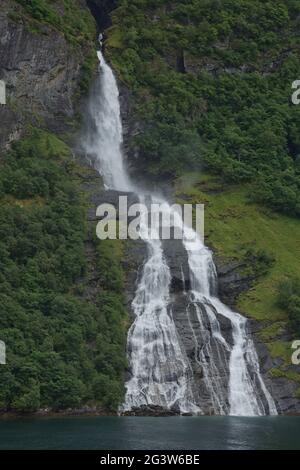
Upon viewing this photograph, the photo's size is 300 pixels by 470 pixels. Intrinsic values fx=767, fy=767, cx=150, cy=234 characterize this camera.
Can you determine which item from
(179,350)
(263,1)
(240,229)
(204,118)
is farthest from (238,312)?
(263,1)

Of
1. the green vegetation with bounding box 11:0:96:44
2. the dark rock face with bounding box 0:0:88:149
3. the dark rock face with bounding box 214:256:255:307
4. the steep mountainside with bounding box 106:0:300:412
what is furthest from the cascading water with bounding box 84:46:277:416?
the green vegetation with bounding box 11:0:96:44

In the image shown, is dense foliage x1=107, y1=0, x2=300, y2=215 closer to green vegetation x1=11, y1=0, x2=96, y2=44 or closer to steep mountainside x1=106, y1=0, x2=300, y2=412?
steep mountainside x1=106, y1=0, x2=300, y2=412

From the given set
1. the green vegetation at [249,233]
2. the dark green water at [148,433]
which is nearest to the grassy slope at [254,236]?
the green vegetation at [249,233]

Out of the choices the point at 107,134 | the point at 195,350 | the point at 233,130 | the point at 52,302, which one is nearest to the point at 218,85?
the point at 233,130

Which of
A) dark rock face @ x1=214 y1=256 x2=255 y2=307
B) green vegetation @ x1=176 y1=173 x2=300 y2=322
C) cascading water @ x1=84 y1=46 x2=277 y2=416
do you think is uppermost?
green vegetation @ x1=176 y1=173 x2=300 y2=322

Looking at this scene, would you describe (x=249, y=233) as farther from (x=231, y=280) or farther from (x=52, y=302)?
(x=52, y=302)

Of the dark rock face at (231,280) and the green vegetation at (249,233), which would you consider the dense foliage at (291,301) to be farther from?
the dark rock face at (231,280)
